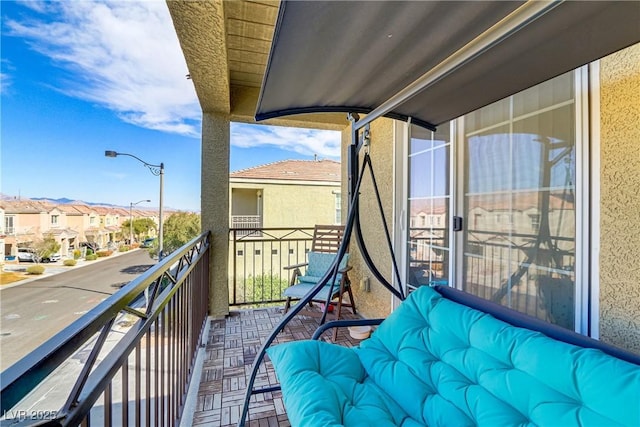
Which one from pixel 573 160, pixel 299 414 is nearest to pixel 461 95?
pixel 573 160

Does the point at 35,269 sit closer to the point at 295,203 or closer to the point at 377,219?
the point at 377,219

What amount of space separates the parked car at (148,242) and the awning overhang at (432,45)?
662 cm

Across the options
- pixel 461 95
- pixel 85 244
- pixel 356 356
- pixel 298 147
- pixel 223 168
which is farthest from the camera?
pixel 298 147

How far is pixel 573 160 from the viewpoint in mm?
1376

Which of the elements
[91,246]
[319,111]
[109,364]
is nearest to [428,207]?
[319,111]

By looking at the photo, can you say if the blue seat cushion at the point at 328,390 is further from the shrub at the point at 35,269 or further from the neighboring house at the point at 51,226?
the shrub at the point at 35,269

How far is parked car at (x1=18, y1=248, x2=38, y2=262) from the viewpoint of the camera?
2.90m

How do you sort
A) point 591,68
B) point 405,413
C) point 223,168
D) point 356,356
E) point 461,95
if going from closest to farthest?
point 405,413 < point 591,68 < point 356,356 < point 461,95 < point 223,168

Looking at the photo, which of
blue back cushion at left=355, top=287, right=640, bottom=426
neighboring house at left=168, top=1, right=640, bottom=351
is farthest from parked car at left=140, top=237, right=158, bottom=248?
blue back cushion at left=355, top=287, right=640, bottom=426

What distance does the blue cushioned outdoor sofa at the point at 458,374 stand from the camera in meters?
0.84

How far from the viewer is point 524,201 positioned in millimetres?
1630

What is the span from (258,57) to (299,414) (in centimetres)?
297

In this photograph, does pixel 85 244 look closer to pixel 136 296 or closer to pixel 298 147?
pixel 136 296

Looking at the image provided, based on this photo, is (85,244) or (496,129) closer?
(496,129)
